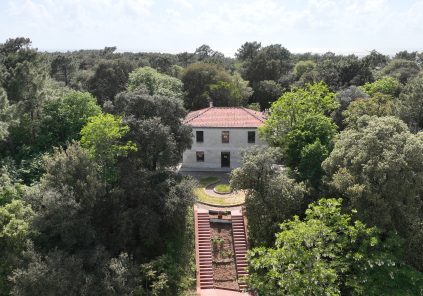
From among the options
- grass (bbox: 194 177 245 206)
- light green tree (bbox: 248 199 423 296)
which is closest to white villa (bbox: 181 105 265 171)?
grass (bbox: 194 177 245 206)

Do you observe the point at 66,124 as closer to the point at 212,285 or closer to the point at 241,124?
the point at 241,124

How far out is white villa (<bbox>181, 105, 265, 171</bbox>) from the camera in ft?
135

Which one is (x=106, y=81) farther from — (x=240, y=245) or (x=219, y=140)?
(x=240, y=245)

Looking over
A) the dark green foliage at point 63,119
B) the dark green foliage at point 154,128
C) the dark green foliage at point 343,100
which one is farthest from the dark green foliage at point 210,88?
the dark green foliage at point 154,128

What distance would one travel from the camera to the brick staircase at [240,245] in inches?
1053

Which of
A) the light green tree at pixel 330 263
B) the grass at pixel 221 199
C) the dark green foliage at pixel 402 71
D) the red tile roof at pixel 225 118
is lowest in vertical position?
the grass at pixel 221 199

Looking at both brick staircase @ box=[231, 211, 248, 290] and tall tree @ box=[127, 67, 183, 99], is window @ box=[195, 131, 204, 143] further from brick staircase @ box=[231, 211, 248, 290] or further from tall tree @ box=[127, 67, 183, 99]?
brick staircase @ box=[231, 211, 248, 290]

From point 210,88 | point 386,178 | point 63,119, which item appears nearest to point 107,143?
→ point 63,119

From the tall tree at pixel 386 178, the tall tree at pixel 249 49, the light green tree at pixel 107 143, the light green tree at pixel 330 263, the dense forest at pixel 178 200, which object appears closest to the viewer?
the light green tree at pixel 330 263

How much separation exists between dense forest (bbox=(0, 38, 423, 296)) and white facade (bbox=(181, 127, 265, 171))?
176 inches

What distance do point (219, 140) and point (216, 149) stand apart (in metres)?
1.05

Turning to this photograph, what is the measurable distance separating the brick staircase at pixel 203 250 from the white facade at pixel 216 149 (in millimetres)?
11243

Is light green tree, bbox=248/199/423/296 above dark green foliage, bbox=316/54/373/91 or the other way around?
the other way around

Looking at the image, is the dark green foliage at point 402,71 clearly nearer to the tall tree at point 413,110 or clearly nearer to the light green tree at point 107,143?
the tall tree at point 413,110
